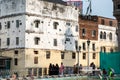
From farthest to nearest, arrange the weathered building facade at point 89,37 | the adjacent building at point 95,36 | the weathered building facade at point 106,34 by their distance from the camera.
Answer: the weathered building facade at point 106,34 → the adjacent building at point 95,36 → the weathered building facade at point 89,37

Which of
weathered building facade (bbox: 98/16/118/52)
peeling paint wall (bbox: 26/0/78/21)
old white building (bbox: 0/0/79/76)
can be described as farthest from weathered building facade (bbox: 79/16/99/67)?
old white building (bbox: 0/0/79/76)

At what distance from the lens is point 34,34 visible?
183ft

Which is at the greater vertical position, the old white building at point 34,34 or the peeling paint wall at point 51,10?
the peeling paint wall at point 51,10

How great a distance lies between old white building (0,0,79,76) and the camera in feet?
178

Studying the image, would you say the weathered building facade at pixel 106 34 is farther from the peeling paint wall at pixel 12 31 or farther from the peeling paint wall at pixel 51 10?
the peeling paint wall at pixel 12 31

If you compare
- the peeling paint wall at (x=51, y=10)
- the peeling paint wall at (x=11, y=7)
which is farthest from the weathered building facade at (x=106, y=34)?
the peeling paint wall at (x=11, y=7)

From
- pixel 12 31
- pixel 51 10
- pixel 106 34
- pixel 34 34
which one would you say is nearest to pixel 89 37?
pixel 106 34

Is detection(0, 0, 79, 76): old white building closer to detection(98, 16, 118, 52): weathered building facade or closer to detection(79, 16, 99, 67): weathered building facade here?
detection(79, 16, 99, 67): weathered building facade

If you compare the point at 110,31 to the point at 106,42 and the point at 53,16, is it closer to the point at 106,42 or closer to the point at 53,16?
the point at 106,42

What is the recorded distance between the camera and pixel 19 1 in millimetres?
55344

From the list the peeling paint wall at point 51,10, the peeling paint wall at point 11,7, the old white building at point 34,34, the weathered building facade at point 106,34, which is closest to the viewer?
the old white building at point 34,34

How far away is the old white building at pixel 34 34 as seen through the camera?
54.2 meters

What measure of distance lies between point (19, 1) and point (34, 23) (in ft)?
14.2

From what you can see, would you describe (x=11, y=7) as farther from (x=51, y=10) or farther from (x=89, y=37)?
(x=89, y=37)
